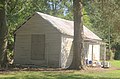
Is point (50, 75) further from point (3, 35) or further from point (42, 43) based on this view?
point (42, 43)

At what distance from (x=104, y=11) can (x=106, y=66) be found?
796 cm

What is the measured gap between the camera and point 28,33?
96.8 ft

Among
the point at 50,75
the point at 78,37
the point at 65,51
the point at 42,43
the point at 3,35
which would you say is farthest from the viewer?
the point at 42,43

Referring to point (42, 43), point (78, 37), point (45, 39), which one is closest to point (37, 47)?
point (42, 43)

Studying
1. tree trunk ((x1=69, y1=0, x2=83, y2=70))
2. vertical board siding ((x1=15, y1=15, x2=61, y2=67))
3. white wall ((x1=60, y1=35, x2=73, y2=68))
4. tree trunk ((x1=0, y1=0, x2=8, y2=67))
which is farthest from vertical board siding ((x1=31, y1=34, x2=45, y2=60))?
tree trunk ((x1=69, y1=0, x2=83, y2=70))

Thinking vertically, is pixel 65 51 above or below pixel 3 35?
below

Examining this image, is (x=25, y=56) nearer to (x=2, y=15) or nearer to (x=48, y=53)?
(x=48, y=53)

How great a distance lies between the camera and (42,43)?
28.7 meters

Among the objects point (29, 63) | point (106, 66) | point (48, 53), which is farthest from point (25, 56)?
point (106, 66)

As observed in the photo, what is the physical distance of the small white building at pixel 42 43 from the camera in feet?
91.9

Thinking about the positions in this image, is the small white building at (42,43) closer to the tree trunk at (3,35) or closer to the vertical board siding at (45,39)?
the vertical board siding at (45,39)

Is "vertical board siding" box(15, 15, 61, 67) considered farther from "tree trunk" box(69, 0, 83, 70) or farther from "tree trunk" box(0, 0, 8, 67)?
"tree trunk" box(0, 0, 8, 67)

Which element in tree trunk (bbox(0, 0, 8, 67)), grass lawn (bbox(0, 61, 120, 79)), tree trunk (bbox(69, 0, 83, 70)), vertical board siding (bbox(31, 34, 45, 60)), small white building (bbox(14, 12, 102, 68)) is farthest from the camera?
vertical board siding (bbox(31, 34, 45, 60))

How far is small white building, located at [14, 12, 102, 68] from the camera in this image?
2800 centimetres
